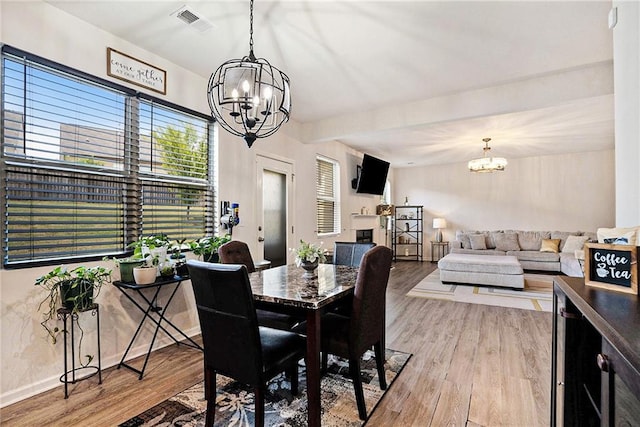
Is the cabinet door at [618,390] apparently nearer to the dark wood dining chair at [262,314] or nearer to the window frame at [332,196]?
the dark wood dining chair at [262,314]

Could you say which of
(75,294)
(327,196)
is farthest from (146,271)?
(327,196)

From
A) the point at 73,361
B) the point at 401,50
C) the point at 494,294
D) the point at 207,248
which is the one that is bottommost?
the point at 494,294

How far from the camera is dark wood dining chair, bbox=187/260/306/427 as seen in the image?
1.50 m

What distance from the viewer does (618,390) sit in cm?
79

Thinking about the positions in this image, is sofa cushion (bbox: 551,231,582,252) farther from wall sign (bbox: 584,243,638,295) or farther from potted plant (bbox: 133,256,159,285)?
potted plant (bbox: 133,256,159,285)

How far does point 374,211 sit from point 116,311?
6205mm

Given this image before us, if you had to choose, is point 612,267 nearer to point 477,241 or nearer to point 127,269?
point 127,269

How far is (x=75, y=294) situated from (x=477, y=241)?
24.7 ft

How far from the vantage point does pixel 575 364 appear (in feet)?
4.00

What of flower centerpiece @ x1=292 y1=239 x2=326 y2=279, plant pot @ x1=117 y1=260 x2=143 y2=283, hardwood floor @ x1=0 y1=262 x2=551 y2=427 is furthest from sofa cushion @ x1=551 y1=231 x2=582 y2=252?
plant pot @ x1=117 y1=260 x2=143 y2=283

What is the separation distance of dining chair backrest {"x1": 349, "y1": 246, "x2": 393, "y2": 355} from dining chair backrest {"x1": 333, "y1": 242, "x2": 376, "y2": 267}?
35.6 inches

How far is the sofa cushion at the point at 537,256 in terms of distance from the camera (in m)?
6.62

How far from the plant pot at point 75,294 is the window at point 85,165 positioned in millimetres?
322

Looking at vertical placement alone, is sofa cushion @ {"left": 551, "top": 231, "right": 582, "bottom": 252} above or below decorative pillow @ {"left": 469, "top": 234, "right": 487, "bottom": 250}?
above
